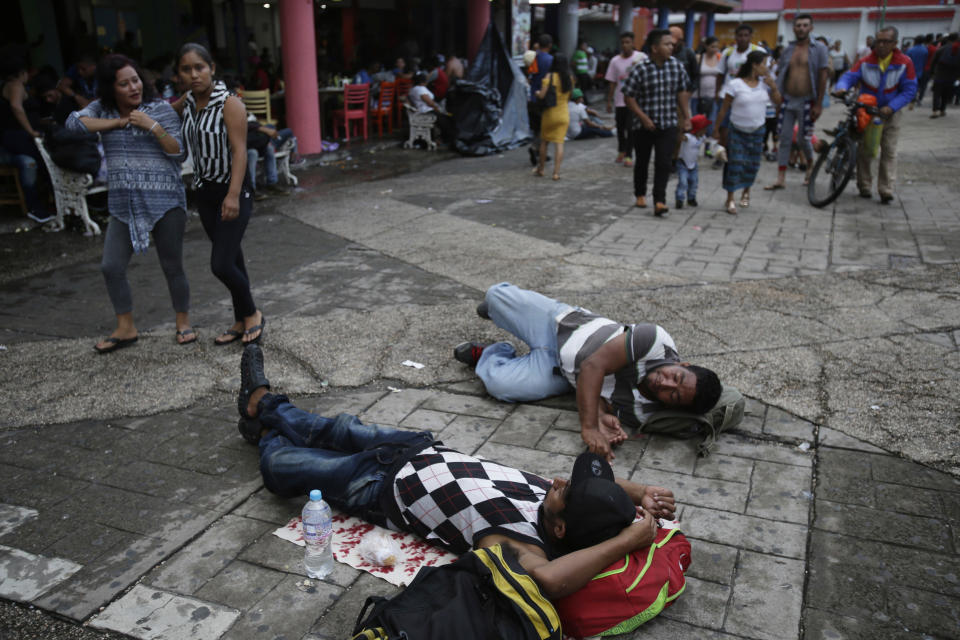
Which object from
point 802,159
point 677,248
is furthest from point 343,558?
point 802,159

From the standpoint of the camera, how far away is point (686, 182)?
8484mm

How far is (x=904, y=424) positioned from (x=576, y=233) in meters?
4.03

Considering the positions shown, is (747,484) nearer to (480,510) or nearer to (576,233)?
(480,510)

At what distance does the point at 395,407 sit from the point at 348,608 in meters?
1.50

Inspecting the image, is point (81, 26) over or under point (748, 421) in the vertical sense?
over

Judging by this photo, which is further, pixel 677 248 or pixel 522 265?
pixel 677 248

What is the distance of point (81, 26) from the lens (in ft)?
45.0

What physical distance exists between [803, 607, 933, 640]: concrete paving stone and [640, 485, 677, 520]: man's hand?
1.73 ft

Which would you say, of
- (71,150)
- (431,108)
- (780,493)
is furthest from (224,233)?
(431,108)

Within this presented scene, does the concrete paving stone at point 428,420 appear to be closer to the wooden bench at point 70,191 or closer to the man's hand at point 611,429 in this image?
the man's hand at point 611,429

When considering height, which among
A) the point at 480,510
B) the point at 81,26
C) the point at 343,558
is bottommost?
the point at 343,558

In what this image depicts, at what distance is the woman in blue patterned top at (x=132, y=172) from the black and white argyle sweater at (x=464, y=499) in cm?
254

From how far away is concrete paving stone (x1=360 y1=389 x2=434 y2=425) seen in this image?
12.7 ft

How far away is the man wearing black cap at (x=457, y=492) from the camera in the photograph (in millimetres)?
2430
